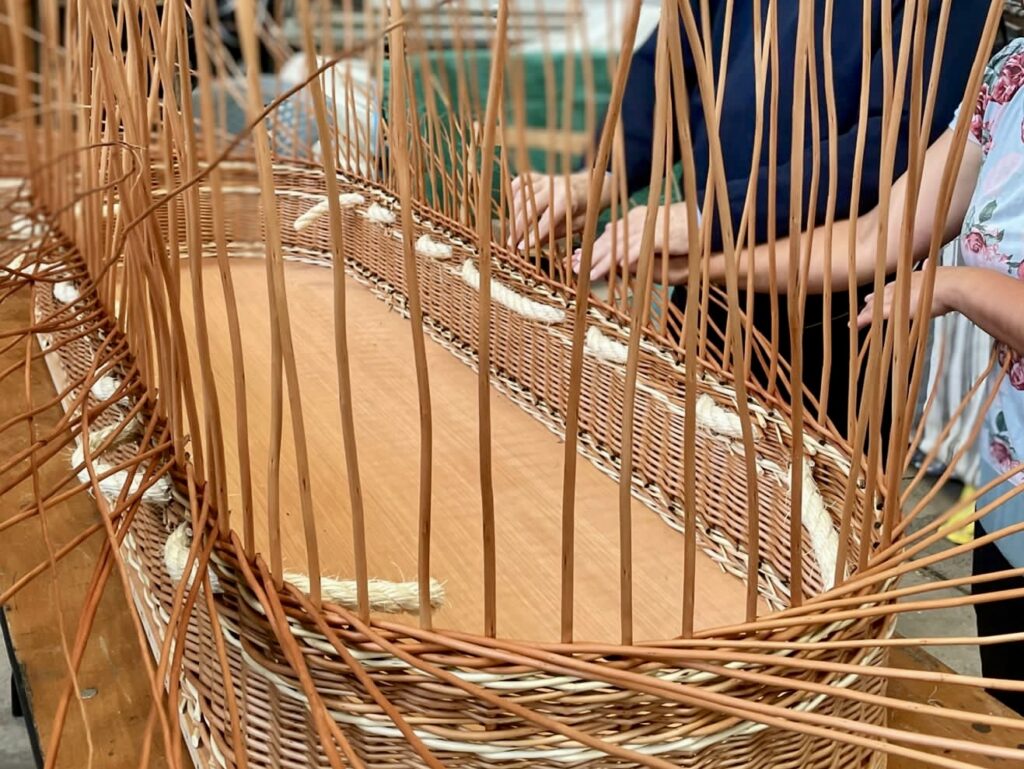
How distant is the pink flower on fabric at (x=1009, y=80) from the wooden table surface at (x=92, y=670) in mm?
412

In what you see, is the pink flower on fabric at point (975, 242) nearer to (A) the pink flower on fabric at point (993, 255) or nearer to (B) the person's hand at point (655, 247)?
(A) the pink flower on fabric at point (993, 255)

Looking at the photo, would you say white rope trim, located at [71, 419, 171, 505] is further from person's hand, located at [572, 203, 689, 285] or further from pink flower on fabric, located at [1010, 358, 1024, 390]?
pink flower on fabric, located at [1010, 358, 1024, 390]

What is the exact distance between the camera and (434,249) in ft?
2.96

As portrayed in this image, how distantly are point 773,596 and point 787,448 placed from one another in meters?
0.09

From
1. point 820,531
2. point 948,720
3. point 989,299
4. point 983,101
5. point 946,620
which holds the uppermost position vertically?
point 983,101

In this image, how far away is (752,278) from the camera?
63 centimetres

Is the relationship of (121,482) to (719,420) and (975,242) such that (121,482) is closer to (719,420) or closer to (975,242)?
(719,420)

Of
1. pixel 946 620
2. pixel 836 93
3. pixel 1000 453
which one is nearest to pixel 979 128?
pixel 836 93

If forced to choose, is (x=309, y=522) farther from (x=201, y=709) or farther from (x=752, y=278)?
(x=752, y=278)

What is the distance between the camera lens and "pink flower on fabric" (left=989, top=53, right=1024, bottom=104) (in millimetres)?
693

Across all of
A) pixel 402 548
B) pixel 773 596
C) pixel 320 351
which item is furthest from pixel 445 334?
pixel 773 596

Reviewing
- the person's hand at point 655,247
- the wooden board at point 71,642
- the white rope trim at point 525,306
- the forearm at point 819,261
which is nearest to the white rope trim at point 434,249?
the white rope trim at point 525,306

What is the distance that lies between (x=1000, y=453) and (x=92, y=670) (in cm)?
64

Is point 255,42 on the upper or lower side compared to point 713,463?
upper
